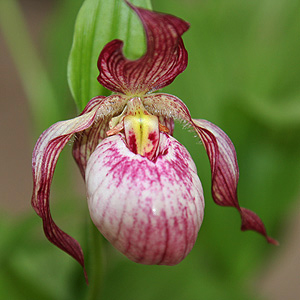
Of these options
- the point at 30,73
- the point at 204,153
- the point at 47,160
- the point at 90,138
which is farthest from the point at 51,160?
the point at 30,73

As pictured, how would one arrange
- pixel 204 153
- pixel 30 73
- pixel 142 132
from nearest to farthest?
1. pixel 142 132
2. pixel 204 153
3. pixel 30 73

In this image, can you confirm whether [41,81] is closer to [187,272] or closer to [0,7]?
[0,7]

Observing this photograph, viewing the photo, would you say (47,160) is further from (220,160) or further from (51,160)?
(220,160)

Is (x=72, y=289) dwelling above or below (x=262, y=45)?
below

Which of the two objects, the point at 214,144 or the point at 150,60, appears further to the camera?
the point at 214,144

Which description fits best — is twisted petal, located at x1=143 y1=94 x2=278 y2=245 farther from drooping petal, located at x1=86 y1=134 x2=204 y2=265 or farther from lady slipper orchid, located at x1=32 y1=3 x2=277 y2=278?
drooping petal, located at x1=86 y1=134 x2=204 y2=265

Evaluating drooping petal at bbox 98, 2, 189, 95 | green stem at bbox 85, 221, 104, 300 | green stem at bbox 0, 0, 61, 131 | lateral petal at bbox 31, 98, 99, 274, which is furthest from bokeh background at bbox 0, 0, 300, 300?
drooping petal at bbox 98, 2, 189, 95

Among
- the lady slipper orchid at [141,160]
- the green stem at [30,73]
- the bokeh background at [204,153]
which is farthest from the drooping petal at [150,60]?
the green stem at [30,73]

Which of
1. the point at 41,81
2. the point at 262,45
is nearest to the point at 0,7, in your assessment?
the point at 41,81
